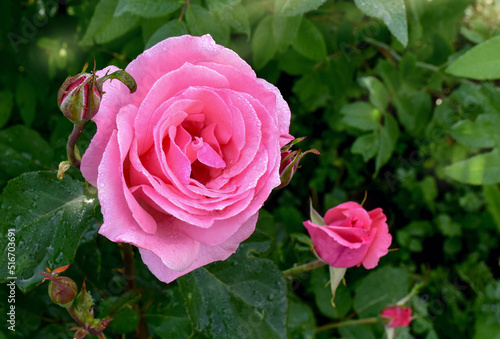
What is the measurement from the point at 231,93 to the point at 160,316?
23.5 inches

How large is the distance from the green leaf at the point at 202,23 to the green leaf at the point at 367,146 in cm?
55

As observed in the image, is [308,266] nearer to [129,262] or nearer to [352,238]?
[352,238]

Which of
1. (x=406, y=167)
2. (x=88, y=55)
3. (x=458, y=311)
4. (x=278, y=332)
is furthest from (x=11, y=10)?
(x=458, y=311)

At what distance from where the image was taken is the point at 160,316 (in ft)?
3.13

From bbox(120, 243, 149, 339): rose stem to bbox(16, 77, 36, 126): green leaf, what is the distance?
52 centimetres

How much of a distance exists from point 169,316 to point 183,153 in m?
0.54

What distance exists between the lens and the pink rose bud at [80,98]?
0.50m

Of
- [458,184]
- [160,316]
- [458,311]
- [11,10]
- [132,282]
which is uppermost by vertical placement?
[11,10]

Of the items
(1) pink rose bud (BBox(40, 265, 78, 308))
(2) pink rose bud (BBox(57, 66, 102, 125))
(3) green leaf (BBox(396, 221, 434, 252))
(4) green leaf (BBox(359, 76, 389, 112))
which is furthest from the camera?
(3) green leaf (BBox(396, 221, 434, 252))

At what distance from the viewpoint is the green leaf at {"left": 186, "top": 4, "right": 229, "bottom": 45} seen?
863mm

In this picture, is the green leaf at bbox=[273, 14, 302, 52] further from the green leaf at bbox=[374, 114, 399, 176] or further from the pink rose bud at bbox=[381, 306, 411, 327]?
the pink rose bud at bbox=[381, 306, 411, 327]

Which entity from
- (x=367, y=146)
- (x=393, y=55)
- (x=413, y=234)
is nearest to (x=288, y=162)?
(x=367, y=146)

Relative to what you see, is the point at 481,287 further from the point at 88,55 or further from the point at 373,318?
the point at 88,55

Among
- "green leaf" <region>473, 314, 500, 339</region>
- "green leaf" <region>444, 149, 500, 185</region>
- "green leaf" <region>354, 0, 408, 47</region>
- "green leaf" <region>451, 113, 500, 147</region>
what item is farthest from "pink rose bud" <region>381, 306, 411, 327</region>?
"green leaf" <region>354, 0, 408, 47</region>
